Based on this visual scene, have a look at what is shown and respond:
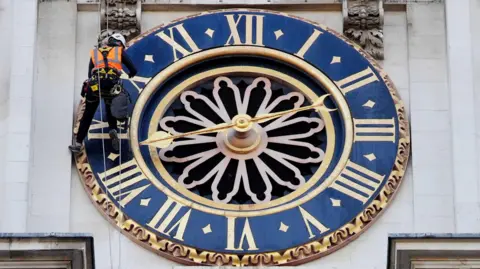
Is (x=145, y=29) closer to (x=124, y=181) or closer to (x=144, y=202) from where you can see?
(x=124, y=181)

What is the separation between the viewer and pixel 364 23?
31547mm

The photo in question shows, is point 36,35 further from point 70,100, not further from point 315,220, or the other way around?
point 315,220

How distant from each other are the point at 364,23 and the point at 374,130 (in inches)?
47.7

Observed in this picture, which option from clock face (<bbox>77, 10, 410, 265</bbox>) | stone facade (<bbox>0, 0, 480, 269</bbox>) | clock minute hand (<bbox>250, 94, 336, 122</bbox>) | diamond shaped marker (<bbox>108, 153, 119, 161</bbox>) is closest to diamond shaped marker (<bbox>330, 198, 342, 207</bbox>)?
clock face (<bbox>77, 10, 410, 265</bbox>)

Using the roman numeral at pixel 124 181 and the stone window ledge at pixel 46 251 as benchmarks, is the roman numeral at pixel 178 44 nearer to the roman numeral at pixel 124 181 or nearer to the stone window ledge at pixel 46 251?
the roman numeral at pixel 124 181

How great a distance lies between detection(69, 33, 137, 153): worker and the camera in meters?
30.7

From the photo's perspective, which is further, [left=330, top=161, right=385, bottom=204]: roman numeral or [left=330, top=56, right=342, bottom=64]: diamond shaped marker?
[left=330, top=56, right=342, bottom=64]: diamond shaped marker

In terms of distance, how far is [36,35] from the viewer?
31.4 m

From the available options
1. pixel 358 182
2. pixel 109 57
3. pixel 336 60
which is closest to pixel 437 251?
pixel 358 182

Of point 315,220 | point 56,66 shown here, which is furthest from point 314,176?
point 56,66

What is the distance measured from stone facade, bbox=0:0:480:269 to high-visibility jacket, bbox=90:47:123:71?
49 cm

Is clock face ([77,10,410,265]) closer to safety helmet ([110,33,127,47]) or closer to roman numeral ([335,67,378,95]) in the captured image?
roman numeral ([335,67,378,95])

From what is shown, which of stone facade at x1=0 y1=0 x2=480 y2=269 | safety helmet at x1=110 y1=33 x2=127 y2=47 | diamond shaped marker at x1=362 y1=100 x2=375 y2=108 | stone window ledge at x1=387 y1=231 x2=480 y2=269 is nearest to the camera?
stone window ledge at x1=387 y1=231 x2=480 y2=269

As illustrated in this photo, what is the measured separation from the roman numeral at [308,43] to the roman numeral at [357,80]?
0.48 metres
